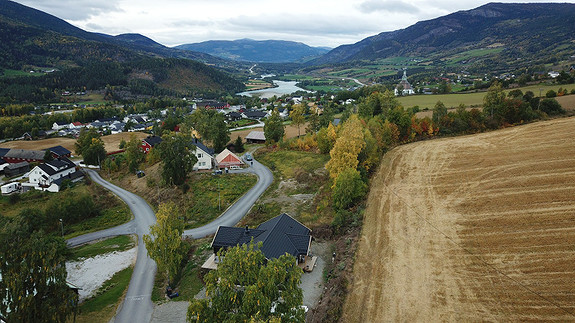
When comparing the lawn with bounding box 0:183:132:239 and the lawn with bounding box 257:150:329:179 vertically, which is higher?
the lawn with bounding box 257:150:329:179

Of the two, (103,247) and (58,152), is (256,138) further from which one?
(103,247)

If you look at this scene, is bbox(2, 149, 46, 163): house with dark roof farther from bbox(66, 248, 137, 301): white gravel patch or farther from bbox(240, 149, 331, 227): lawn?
bbox(66, 248, 137, 301): white gravel patch

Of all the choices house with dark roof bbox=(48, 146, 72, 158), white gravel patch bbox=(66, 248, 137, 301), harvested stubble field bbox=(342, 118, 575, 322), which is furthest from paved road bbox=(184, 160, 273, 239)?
house with dark roof bbox=(48, 146, 72, 158)

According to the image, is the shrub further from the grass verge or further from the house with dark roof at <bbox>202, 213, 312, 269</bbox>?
the grass verge

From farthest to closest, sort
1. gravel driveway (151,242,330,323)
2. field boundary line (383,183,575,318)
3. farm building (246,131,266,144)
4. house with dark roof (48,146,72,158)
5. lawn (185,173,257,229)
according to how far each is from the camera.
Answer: farm building (246,131,266,144), house with dark roof (48,146,72,158), lawn (185,173,257,229), gravel driveway (151,242,330,323), field boundary line (383,183,575,318)

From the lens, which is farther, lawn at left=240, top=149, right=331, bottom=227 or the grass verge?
lawn at left=240, top=149, right=331, bottom=227

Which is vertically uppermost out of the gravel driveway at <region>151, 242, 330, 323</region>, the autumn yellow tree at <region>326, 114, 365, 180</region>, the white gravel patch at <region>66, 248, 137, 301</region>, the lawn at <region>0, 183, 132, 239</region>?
the autumn yellow tree at <region>326, 114, 365, 180</region>

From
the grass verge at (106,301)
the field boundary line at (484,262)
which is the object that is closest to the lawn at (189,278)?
the grass verge at (106,301)

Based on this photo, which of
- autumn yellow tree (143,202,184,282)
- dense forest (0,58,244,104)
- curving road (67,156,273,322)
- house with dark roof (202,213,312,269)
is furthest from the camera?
dense forest (0,58,244,104)
